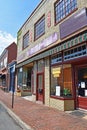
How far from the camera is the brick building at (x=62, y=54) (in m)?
11.7

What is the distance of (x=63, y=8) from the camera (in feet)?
46.6

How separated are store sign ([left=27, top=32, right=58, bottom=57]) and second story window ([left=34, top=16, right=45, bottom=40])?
3.23 ft

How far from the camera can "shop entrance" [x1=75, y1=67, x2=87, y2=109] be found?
11945 mm

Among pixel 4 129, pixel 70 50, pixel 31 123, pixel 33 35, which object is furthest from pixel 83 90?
pixel 33 35

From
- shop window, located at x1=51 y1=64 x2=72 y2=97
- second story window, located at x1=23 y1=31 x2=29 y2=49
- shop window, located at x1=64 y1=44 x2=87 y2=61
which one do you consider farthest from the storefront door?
second story window, located at x1=23 y1=31 x2=29 y2=49

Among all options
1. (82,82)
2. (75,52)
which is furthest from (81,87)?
(75,52)

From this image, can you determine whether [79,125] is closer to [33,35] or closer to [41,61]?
[41,61]

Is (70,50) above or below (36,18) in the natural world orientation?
below

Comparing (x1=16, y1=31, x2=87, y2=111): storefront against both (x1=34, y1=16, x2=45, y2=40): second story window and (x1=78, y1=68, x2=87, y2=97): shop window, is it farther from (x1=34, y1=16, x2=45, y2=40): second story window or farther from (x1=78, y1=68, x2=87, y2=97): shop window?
(x1=34, y1=16, x2=45, y2=40): second story window

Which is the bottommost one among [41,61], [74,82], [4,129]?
[4,129]

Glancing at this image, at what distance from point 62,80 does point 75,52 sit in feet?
7.34

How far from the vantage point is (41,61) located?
17.4 meters

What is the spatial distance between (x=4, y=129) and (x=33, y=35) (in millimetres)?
13188

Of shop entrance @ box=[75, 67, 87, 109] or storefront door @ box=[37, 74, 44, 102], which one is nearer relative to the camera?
shop entrance @ box=[75, 67, 87, 109]
